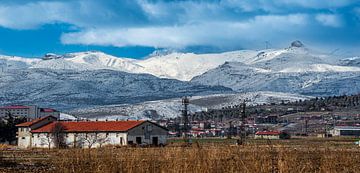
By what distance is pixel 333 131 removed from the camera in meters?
168

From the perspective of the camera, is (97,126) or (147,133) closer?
(147,133)

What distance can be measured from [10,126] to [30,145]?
12.6 m

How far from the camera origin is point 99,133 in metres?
88.8

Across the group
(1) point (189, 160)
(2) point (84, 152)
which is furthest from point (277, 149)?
(2) point (84, 152)

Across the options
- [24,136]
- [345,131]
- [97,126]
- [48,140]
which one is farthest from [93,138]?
[345,131]

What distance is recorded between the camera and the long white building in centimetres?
8627

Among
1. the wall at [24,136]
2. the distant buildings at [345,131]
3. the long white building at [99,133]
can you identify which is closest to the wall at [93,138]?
the long white building at [99,133]

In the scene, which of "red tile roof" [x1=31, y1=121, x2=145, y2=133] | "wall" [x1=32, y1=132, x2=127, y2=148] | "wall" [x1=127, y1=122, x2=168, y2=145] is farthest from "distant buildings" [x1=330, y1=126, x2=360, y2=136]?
"wall" [x1=32, y1=132, x2=127, y2=148]

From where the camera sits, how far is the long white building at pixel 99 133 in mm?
86269

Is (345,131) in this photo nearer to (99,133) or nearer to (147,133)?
(147,133)

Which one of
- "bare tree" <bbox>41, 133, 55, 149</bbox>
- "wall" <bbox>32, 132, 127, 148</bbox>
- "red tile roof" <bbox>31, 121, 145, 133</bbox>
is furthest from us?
"bare tree" <bbox>41, 133, 55, 149</bbox>

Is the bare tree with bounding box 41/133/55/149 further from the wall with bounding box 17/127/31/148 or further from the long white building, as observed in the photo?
the wall with bounding box 17/127/31/148

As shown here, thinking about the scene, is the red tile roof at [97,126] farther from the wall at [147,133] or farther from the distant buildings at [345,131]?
the distant buildings at [345,131]

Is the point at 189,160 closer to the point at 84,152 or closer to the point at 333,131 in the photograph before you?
the point at 84,152
